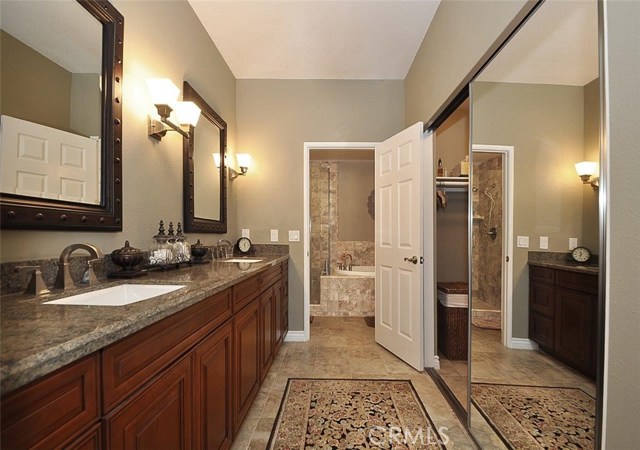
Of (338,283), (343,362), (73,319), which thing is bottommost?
(343,362)

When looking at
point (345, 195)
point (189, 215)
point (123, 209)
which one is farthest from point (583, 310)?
point (345, 195)

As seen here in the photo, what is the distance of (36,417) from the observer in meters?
0.49

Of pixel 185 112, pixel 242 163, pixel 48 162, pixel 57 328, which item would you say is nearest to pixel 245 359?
pixel 57 328

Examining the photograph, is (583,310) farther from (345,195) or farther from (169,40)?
(345,195)

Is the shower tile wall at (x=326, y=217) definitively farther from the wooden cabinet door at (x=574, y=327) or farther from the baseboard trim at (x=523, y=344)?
the wooden cabinet door at (x=574, y=327)

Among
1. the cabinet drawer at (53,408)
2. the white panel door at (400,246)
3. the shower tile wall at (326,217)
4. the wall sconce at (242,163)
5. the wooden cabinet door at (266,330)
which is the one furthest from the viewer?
the shower tile wall at (326,217)

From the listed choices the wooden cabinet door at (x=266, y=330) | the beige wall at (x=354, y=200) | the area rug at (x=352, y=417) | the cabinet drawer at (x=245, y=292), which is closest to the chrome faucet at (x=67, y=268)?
the cabinet drawer at (x=245, y=292)

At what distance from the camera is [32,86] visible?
949 millimetres

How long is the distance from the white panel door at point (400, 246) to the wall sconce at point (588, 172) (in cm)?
146

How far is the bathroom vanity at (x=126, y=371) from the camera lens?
49 cm

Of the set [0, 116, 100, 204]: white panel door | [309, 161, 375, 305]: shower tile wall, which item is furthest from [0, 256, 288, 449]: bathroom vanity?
[309, 161, 375, 305]: shower tile wall

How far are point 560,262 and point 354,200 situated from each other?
13.1 ft

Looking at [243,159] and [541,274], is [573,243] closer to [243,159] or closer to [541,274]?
[541,274]

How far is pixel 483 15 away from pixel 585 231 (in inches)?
52.1
